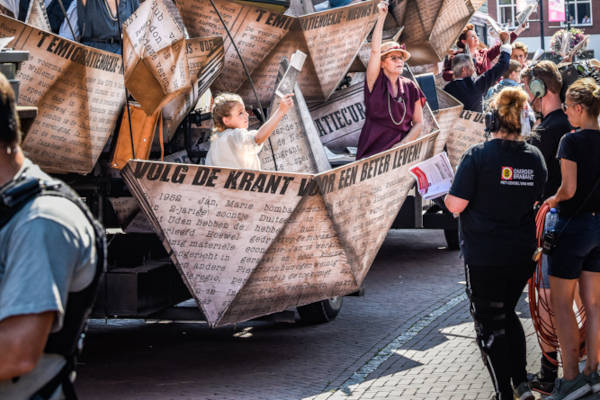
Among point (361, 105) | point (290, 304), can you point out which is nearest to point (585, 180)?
point (290, 304)

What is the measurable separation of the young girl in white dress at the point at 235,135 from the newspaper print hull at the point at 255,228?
26.2 inches

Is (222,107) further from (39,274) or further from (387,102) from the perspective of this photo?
(39,274)

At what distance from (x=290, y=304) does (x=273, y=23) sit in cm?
246

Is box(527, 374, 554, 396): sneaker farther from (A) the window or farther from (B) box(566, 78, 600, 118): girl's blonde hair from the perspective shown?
(A) the window

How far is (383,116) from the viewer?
730 cm

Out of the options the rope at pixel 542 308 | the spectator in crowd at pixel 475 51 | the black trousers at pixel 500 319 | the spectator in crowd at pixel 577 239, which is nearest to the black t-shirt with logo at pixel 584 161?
the spectator in crowd at pixel 577 239

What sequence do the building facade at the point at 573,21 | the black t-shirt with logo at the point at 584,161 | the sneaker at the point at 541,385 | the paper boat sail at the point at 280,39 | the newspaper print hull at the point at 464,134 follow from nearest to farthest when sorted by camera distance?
the black t-shirt with logo at the point at 584,161 < the sneaker at the point at 541,385 < the paper boat sail at the point at 280,39 < the newspaper print hull at the point at 464,134 < the building facade at the point at 573,21

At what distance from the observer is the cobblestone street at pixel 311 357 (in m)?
5.58

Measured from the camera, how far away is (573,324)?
5.27m

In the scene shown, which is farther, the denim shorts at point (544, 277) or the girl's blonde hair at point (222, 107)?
the girl's blonde hair at point (222, 107)

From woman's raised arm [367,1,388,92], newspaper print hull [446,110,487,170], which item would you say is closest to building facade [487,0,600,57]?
newspaper print hull [446,110,487,170]

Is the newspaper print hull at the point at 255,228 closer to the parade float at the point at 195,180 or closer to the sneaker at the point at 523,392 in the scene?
the parade float at the point at 195,180

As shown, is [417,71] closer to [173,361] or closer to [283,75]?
[283,75]

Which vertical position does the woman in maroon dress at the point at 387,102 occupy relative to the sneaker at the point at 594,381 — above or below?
above
